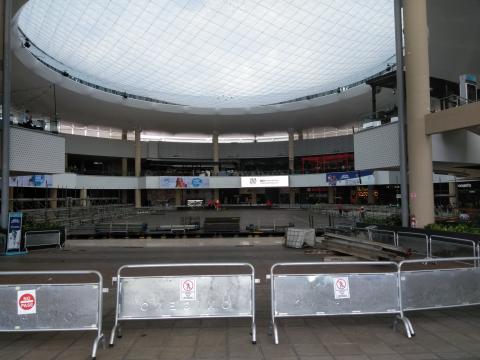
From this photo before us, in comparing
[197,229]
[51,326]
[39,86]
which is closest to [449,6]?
[197,229]

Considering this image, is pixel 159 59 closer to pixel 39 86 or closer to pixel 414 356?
pixel 39 86

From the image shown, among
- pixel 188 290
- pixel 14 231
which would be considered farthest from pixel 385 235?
pixel 14 231

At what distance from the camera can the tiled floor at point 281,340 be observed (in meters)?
4.79

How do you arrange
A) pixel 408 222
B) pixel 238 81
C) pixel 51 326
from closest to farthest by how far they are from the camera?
pixel 51 326 → pixel 408 222 → pixel 238 81

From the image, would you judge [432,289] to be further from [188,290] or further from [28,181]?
[28,181]

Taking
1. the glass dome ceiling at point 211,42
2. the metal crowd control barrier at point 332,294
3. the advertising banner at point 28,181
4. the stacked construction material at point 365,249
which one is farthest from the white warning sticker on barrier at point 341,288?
the advertising banner at point 28,181

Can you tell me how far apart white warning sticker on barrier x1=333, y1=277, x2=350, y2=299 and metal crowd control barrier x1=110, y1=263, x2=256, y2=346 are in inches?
49.0

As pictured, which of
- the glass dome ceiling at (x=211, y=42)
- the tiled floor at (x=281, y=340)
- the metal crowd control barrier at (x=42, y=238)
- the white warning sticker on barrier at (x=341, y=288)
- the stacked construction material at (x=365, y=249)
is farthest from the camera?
the glass dome ceiling at (x=211, y=42)

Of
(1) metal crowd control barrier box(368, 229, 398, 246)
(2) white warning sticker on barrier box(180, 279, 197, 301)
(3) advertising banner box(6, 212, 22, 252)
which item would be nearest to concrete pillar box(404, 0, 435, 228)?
(1) metal crowd control barrier box(368, 229, 398, 246)

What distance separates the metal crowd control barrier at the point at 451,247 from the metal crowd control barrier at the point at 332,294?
17.1 feet

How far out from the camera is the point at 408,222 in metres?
15.9

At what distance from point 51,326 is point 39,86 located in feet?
126

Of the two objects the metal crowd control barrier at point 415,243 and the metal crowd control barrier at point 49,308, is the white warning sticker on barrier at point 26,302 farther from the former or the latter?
the metal crowd control barrier at point 415,243

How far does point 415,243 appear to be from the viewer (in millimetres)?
12523
